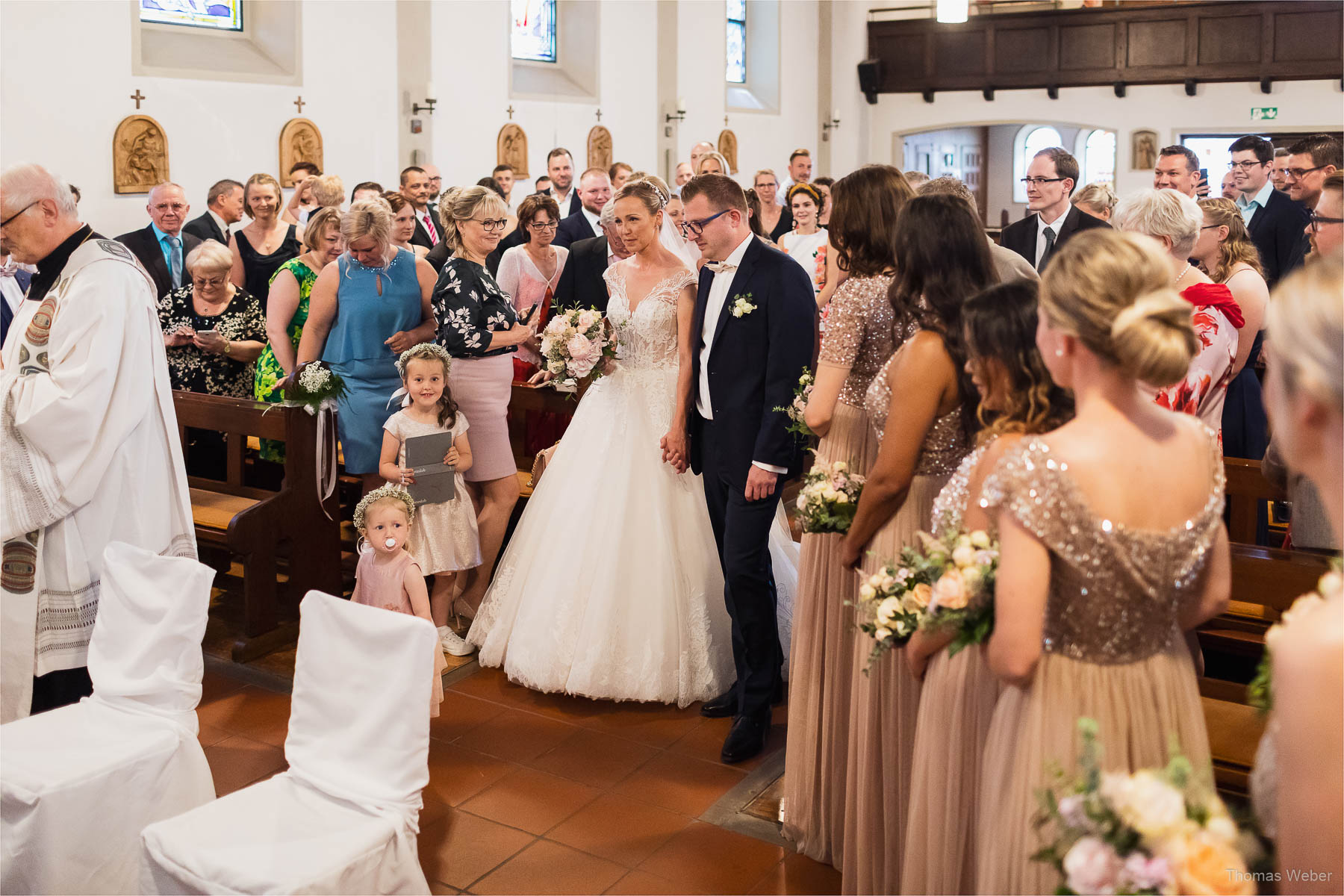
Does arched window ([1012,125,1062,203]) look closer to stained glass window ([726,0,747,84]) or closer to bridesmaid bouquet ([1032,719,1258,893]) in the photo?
stained glass window ([726,0,747,84])

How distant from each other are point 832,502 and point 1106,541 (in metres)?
1.19

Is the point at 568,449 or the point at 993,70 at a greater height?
the point at 993,70

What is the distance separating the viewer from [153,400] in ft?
12.8

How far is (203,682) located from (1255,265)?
4417 millimetres

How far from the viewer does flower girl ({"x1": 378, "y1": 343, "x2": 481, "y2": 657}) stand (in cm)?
479

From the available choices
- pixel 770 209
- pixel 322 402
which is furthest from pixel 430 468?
pixel 770 209

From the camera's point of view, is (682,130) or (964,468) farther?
(682,130)

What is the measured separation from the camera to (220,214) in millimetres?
8914

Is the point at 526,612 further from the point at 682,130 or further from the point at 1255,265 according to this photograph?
the point at 682,130

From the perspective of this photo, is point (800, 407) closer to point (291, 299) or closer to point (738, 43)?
point (291, 299)

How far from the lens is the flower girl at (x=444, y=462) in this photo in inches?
189

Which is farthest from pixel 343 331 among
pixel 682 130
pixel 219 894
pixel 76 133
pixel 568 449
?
pixel 682 130

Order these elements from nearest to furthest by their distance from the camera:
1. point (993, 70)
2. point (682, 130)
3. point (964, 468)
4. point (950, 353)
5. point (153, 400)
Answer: point (964, 468), point (950, 353), point (153, 400), point (682, 130), point (993, 70)

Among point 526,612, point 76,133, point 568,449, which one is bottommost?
point 526,612
